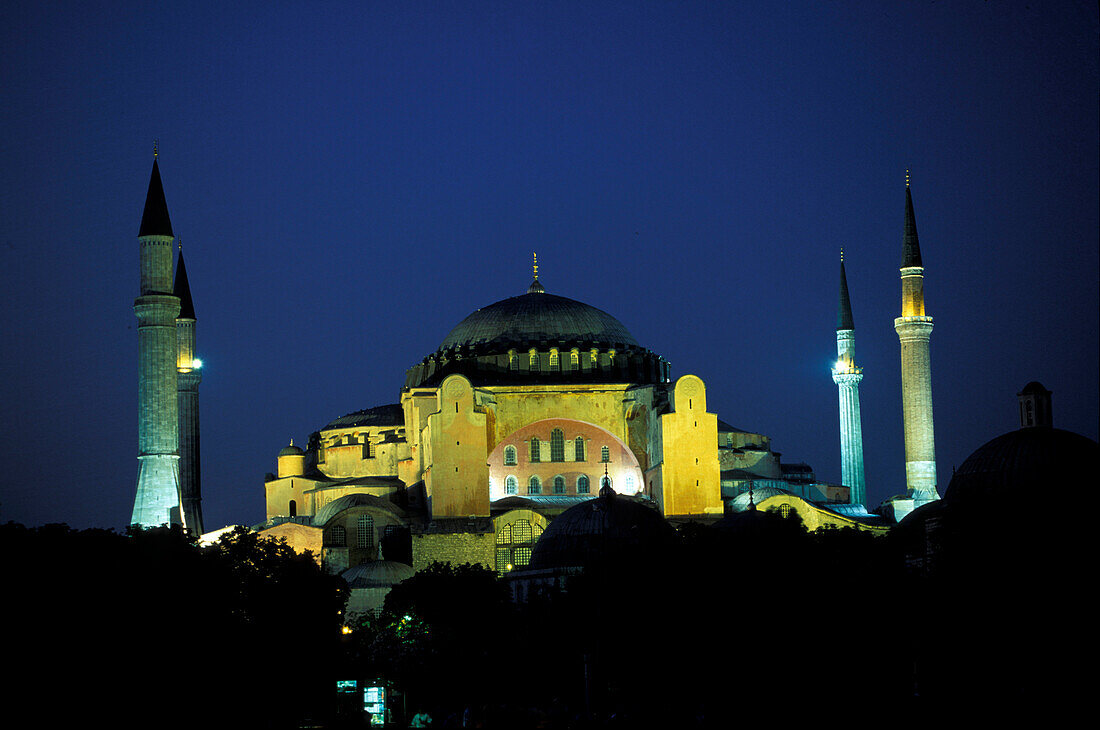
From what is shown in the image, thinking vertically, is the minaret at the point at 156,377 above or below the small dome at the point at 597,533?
above

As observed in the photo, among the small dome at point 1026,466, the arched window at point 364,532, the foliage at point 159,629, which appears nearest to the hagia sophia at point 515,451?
the arched window at point 364,532

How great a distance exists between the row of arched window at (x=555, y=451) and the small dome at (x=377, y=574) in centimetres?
735

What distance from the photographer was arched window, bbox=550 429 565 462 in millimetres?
52625

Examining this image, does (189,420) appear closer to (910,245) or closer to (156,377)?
(156,377)

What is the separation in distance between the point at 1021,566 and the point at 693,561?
762cm

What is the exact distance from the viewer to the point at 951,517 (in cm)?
3609

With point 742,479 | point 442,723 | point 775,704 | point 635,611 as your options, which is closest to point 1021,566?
point 775,704

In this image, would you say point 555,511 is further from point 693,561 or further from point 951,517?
point 951,517

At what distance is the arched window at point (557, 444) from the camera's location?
52625 mm

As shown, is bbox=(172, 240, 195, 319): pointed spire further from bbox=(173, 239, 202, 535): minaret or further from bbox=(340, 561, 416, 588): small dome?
bbox=(340, 561, 416, 588): small dome

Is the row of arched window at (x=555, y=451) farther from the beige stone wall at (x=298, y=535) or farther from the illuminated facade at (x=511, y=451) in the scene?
the beige stone wall at (x=298, y=535)

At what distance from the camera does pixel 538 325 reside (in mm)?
55344

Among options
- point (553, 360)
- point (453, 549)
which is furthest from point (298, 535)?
point (553, 360)

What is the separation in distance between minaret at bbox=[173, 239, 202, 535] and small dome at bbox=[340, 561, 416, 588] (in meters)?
8.89
